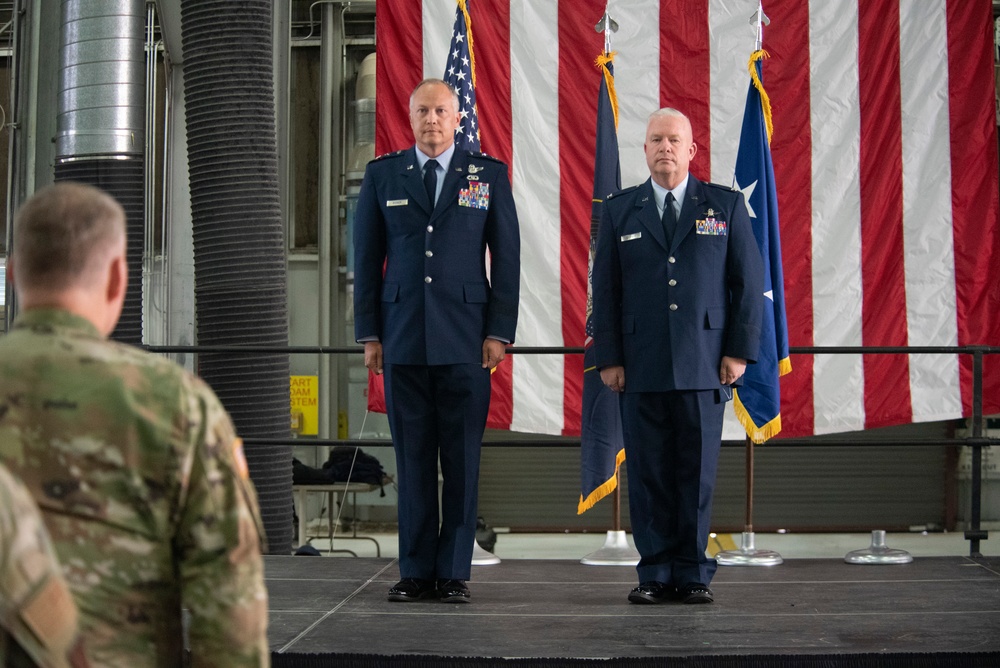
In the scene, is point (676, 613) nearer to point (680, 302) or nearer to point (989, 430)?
point (680, 302)

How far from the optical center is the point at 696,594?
11.1ft

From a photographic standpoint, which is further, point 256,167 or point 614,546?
point 256,167

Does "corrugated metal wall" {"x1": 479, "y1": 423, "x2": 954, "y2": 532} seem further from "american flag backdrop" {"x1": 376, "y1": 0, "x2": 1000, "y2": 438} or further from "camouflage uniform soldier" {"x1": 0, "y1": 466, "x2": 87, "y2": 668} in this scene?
"camouflage uniform soldier" {"x1": 0, "y1": 466, "x2": 87, "y2": 668}

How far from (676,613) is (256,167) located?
2868mm

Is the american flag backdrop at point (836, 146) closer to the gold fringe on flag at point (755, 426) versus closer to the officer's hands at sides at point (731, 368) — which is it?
the gold fringe on flag at point (755, 426)

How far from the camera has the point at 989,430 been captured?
884cm

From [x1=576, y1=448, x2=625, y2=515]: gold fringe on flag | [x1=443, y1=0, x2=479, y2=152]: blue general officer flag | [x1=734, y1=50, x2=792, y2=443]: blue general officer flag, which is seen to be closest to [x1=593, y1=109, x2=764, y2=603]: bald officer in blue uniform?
[x1=734, y1=50, x2=792, y2=443]: blue general officer flag

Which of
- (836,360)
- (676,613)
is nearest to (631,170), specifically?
(836,360)

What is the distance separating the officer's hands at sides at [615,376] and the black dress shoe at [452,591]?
2.41 ft

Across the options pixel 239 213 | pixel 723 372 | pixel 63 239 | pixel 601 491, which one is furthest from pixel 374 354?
pixel 63 239

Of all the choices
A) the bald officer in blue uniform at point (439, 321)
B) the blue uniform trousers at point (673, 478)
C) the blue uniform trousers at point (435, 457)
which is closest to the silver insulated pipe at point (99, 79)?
the bald officer in blue uniform at point (439, 321)

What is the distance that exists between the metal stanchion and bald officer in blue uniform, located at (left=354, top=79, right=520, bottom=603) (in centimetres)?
172

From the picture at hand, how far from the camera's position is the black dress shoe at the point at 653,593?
11.1ft

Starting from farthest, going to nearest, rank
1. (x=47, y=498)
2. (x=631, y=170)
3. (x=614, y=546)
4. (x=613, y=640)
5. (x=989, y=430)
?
(x=989, y=430), (x=631, y=170), (x=614, y=546), (x=613, y=640), (x=47, y=498)
